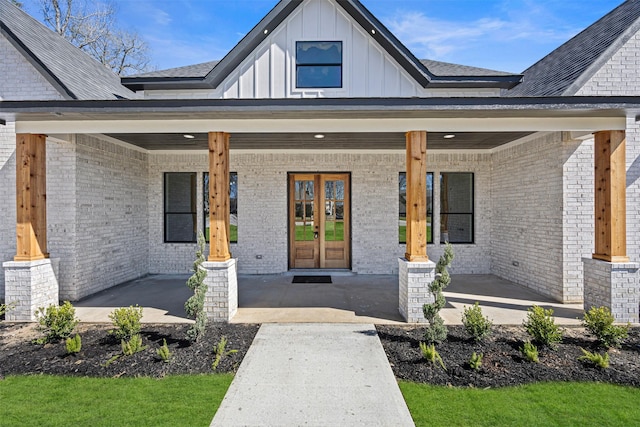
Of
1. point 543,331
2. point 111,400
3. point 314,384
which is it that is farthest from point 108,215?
point 543,331

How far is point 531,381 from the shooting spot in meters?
3.61

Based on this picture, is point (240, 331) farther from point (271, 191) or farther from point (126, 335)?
point (271, 191)

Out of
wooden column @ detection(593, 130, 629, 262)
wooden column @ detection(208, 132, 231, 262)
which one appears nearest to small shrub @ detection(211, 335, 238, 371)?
wooden column @ detection(208, 132, 231, 262)

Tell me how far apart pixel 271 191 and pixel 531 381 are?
6.77 metres

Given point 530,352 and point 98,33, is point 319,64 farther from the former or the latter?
point 98,33

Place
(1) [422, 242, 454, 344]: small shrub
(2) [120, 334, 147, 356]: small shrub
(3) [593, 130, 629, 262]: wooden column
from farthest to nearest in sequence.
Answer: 1. (3) [593, 130, 629, 262]: wooden column
2. (1) [422, 242, 454, 344]: small shrub
3. (2) [120, 334, 147, 356]: small shrub

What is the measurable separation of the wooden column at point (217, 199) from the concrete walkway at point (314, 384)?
150 cm

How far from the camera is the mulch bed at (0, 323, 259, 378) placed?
3857 mm

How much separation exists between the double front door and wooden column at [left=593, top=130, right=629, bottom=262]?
17.4 feet

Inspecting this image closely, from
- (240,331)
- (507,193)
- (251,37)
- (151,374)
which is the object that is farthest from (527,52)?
(151,374)

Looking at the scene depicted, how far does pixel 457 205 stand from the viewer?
9.11 metres

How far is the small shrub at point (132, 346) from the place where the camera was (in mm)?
4152

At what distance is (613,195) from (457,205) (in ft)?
12.8

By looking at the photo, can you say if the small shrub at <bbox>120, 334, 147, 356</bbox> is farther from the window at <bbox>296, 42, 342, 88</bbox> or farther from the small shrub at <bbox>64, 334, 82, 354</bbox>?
the window at <bbox>296, 42, 342, 88</bbox>
